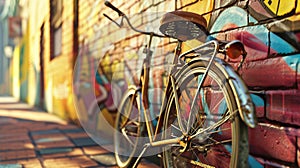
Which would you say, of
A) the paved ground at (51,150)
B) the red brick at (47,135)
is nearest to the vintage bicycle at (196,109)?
the paved ground at (51,150)

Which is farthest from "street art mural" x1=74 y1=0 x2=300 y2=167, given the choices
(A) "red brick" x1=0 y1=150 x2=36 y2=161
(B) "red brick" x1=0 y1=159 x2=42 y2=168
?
(A) "red brick" x1=0 y1=150 x2=36 y2=161

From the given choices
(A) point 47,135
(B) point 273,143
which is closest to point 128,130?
(B) point 273,143

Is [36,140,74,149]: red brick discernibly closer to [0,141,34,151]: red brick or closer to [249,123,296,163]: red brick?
[0,141,34,151]: red brick

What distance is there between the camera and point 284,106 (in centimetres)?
153

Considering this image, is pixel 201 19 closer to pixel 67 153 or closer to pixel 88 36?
pixel 67 153

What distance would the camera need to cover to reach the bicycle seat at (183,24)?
1765 mm

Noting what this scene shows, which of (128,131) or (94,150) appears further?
(94,150)

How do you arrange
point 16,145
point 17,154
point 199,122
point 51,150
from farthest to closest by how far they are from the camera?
point 16,145, point 51,150, point 17,154, point 199,122

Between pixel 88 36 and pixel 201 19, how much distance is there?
315cm

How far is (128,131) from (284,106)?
1.38 metres

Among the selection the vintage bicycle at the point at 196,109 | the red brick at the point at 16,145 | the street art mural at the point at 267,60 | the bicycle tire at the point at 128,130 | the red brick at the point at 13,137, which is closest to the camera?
the vintage bicycle at the point at 196,109

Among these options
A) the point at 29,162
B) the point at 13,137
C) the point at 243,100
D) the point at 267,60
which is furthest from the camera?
the point at 13,137

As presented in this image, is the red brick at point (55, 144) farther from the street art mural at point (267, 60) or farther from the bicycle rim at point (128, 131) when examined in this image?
the street art mural at point (267, 60)

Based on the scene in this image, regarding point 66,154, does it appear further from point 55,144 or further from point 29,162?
point 55,144
